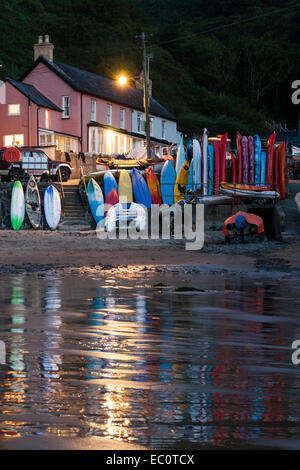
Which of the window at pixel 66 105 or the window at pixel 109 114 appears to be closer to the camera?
the window at pixel 66 105

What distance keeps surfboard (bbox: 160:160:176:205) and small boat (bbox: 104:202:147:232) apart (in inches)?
166

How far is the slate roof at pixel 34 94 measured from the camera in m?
41.4

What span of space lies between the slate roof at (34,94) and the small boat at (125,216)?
1745cm

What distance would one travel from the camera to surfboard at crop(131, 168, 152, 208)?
30.3 metres

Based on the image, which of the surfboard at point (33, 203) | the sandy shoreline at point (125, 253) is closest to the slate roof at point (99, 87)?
the surfboard at point (33, 203)

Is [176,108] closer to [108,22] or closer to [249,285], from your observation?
[108,22]

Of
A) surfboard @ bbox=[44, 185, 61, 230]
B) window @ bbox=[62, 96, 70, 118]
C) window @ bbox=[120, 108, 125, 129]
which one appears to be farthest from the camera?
window @ bbox=[120, 108, 125, 129]

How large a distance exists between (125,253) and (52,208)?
946 centimetres

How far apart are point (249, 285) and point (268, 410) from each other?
8.52 metres

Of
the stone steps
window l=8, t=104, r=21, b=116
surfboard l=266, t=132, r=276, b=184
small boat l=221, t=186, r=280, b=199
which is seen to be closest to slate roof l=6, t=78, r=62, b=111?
window l=8, t=104, r=21, b=116

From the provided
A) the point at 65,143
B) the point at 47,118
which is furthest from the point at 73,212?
the point at 47,118

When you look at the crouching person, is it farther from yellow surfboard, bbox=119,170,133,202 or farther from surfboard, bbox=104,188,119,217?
yellow surfboard, bbox=119,170,133,202

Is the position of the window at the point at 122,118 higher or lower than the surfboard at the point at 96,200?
higher

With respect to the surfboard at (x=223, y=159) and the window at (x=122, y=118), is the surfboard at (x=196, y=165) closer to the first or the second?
the surfboard at (x=223, y=159)
